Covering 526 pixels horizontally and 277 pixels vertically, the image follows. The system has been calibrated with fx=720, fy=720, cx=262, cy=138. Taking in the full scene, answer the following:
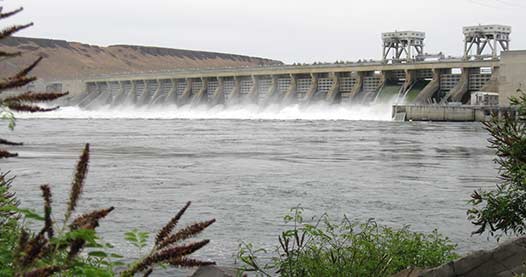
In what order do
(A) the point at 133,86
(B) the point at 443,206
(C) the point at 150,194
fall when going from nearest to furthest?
(B) the point at 443,206, (C) the point at 150,194, (A) the point at 133,86

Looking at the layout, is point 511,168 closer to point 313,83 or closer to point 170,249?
point 170,249

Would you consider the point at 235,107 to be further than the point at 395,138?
Yes

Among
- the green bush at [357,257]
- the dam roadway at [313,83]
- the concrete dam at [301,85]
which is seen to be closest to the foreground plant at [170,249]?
the green bush at [357,257]

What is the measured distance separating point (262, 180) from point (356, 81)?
5308 cm

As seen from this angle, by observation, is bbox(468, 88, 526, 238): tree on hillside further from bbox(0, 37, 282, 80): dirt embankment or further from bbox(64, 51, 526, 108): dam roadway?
bbox(0, 37, 282, 80): dirt embankment

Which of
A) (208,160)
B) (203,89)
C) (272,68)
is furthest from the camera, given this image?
(203,89)

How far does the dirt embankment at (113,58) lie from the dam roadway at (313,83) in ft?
147

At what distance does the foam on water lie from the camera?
226ft

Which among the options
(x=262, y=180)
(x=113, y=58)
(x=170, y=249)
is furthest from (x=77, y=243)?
(x=113, y=58)

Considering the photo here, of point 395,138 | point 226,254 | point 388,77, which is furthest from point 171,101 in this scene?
point 226,254

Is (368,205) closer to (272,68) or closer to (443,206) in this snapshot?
(443,206)

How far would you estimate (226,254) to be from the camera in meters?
11.1

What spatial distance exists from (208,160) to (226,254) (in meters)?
17.7

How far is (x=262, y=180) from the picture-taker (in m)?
21.6
